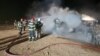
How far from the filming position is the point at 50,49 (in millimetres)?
13508

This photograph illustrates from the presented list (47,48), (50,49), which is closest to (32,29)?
A: (47,48)

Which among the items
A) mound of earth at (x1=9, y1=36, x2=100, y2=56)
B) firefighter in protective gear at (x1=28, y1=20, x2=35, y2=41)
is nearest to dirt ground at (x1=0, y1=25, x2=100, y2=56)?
mound of earth at (x1=9, y1=36, x2=100, y2=56)

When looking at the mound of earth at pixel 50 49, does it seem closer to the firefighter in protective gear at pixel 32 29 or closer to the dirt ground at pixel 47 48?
the dirt ground at pixel 47 48

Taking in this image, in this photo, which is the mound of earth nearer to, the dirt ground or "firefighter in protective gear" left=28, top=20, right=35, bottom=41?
the dirt ground

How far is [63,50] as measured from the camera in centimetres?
1338

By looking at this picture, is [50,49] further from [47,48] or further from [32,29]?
[32,29]

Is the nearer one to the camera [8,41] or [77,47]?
[77,47]

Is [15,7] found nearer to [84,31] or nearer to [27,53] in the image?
[84,31]

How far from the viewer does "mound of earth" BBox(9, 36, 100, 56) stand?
12.6 m

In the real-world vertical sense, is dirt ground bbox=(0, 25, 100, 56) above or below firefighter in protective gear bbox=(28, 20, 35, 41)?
below

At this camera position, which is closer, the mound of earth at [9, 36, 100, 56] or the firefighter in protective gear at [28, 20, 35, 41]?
the mound of earth at [9, 36, 100, 56]

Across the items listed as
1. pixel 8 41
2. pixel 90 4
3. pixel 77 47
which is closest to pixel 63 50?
pixel 77 47

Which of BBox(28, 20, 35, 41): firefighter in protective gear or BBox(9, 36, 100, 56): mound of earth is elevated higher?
BBox(28, 20, 35, 41): firefighter in protective gear

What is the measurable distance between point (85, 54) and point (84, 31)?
7.22 meters
